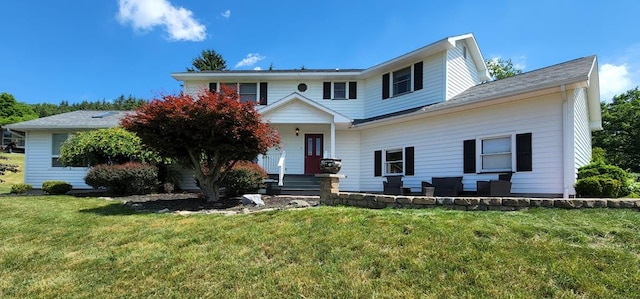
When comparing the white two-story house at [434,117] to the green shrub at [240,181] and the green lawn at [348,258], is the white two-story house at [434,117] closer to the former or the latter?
the green shrub at [240,181]

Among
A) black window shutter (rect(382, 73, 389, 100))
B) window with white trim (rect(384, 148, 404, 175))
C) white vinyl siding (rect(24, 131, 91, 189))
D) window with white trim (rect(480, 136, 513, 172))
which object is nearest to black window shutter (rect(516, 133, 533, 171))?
window with white trim (rect(480, 136, 513, 172))

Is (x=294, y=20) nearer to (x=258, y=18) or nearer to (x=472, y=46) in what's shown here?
(x=258, y=18)

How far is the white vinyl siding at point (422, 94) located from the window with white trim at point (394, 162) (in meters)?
1.96

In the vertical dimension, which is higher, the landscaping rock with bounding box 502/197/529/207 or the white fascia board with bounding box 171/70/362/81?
the white fascia board with bounding box 171/70/362/81

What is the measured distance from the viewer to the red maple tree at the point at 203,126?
8578 mm

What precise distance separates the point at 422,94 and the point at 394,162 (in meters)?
2.81

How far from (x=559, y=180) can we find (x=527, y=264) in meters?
6.52

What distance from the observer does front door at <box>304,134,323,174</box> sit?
15.5m

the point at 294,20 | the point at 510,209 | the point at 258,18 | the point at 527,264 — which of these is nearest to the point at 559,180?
the point at 510,209

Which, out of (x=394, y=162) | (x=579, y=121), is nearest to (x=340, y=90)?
(x=394, y=162)

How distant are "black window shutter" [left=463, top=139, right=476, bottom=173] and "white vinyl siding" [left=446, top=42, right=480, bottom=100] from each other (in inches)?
115

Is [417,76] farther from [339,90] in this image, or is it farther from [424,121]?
[339,90]

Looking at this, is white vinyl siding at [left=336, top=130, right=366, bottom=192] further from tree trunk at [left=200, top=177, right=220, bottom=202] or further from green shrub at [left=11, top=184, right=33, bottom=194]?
green shrub at [left=11, top=184, right=33, bottom=194]

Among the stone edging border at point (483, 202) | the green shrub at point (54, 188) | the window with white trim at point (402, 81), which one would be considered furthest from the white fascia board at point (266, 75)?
the stone edging border at point (483, 202)
